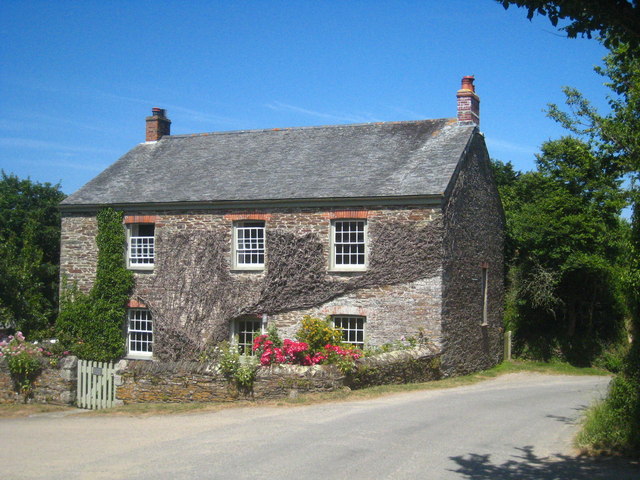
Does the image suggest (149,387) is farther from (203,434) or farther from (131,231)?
(131,231)

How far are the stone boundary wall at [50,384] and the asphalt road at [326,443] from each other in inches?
76.6

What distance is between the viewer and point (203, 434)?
1257 cm

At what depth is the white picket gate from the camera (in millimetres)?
17750

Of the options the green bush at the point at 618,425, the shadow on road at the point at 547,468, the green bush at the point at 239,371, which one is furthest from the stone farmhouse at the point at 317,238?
the shadow on road at the point at 547,468

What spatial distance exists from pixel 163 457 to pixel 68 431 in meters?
3.89

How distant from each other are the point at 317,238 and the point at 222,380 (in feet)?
21.4

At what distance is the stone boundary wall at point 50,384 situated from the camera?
60.3 feet

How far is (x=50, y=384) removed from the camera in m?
18.6

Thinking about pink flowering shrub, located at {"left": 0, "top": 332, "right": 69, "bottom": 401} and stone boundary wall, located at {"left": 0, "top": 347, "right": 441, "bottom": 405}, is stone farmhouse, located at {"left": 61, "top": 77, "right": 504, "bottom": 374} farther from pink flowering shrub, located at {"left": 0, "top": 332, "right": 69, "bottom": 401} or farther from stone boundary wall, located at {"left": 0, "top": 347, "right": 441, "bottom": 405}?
pink flowering shrub, located at {"left": 0, "top": 332, "right": 69, "bottom": 401}

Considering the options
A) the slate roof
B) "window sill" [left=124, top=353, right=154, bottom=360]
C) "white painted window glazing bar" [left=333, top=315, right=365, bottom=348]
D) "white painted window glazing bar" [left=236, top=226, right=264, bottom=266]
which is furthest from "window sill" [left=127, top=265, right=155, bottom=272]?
"white painted window glazing bar" [left=333, top=315, right=365, bottom=348]

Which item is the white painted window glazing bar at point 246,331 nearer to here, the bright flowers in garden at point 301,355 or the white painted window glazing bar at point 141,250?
the white painted window glazing bar at point 141,250

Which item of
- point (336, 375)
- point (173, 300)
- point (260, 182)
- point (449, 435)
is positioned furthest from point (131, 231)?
point (449, 435)

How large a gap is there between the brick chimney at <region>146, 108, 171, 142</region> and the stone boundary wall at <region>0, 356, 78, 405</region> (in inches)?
487

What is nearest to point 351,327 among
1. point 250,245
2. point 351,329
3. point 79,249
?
point 351,329
